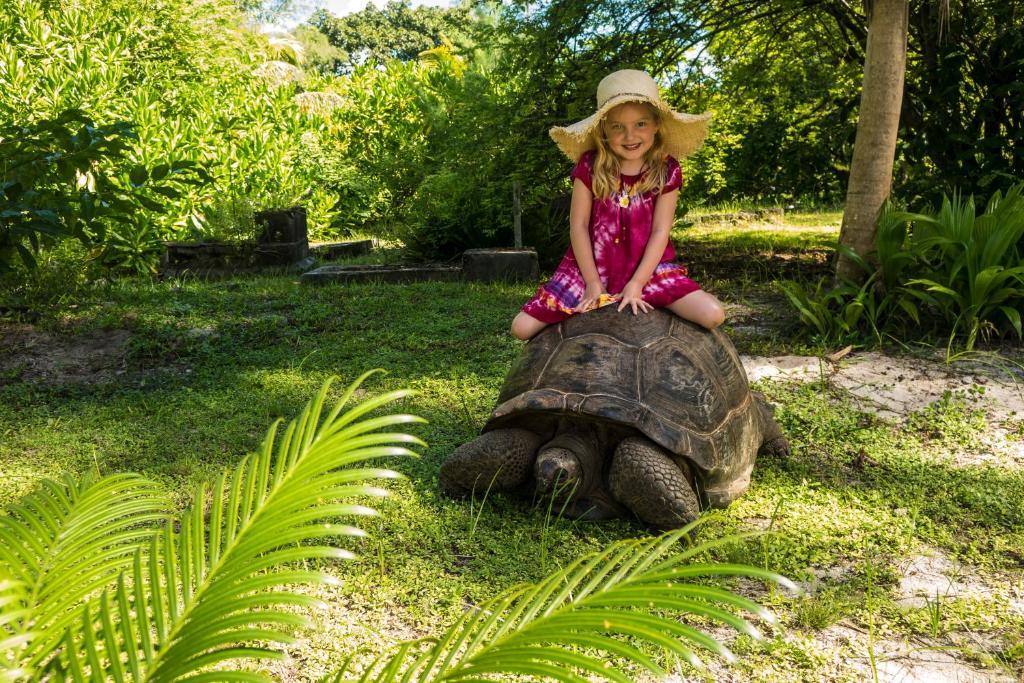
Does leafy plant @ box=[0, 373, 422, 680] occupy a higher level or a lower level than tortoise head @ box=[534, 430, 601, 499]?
higher

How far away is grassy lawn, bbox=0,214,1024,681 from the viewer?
96.7 inches

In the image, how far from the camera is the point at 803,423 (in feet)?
13.7

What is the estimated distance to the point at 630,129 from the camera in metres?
3.43

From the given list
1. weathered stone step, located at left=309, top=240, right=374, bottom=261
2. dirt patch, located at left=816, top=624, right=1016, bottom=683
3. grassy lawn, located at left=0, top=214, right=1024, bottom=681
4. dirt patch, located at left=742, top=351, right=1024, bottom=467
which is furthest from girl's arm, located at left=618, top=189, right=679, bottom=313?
weathered stone step, located at left=309, top=240, right=374, bottom=261

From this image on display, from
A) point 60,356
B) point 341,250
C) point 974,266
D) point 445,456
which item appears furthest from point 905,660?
point 341,250

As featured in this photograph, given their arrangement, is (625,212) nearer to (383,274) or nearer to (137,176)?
(137,176)

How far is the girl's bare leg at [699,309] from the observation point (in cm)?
335

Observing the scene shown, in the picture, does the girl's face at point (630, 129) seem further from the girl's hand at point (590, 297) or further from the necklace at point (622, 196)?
the girl's hand at point (590, 297)

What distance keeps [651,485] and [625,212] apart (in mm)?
1299

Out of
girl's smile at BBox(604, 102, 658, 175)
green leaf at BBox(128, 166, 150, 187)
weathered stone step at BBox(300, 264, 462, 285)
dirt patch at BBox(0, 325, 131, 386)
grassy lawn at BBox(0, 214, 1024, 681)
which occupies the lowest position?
grassy lawn at BBox(0, 214, 1024, 681)

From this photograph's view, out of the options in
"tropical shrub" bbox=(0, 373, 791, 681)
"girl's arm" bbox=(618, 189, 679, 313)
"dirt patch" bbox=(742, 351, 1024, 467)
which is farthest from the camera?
"dirt patch" bbox=(742, 351, 1024, 467)

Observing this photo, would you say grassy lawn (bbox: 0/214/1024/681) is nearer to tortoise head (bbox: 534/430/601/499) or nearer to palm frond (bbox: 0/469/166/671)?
tortoise head (bbox: 534/430/601/499)

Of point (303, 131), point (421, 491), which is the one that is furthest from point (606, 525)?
point (303, 131)

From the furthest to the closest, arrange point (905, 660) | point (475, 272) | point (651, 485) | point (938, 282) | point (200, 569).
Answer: point (475, 272)
point (938, 282)
point (651, 485)
point (905, 660)
point (200, 569)
